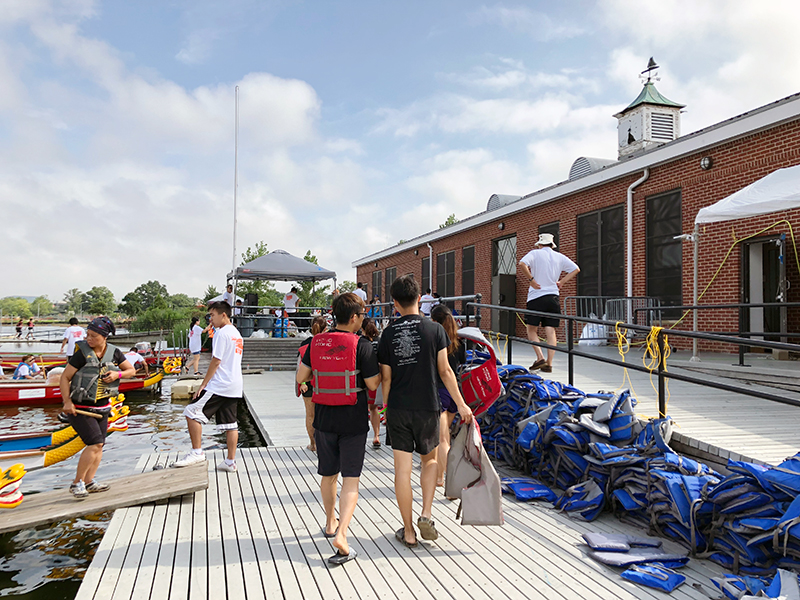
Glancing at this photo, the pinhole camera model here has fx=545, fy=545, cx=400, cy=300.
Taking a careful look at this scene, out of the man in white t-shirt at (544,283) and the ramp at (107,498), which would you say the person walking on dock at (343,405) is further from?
the man in white t-shirt at (544,283)

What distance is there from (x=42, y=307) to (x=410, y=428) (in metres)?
196

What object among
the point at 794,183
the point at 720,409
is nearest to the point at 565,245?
the point at 794,183

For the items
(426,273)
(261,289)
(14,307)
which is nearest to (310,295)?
(261,289)

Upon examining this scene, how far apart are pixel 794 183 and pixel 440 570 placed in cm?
619

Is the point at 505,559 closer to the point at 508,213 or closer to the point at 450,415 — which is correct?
the point at 450,415

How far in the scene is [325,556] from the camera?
3504 millimetres

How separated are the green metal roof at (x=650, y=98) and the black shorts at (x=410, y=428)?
14.9 m

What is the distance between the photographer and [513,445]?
5551 millimetres

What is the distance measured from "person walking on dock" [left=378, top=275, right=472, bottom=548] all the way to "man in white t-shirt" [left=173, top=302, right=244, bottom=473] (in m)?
2.44

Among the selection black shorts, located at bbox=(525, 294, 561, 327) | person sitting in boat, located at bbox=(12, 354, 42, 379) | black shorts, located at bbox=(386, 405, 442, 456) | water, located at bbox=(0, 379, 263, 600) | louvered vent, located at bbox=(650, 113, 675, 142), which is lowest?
water, located at bbox=(0, 379, 263, 600)

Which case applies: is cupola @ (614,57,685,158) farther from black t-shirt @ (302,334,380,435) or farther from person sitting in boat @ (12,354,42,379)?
person sitting in boat @ (12,354,42,379)

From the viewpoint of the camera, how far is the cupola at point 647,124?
50.4ft

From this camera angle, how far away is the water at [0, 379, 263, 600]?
4.34 m

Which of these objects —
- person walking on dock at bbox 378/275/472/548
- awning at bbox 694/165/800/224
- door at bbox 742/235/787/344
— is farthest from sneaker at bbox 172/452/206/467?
door at bbox 742/235/787/344
